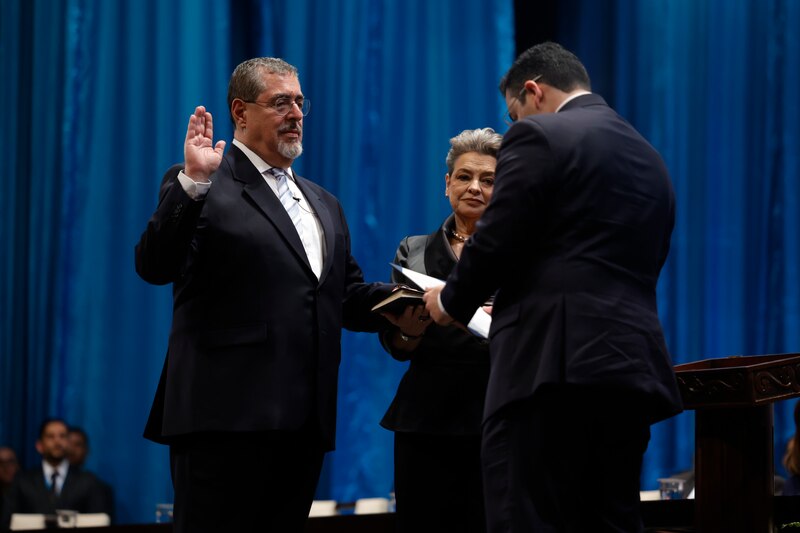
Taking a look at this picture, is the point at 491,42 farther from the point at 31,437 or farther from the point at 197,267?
the point at 197,267

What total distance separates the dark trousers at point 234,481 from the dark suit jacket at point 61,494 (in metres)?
3.37

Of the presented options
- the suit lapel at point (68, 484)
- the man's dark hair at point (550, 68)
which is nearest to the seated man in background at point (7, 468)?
the suit lapel at point (68, 484)

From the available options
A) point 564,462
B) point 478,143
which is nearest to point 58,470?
point 478,143

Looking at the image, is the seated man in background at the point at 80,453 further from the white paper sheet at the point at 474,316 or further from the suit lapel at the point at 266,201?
the white paper sheet at the point at 474,316

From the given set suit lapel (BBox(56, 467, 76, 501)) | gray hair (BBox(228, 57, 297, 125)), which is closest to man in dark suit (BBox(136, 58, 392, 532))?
gray hair (BBox(228, 57, 297, 125))

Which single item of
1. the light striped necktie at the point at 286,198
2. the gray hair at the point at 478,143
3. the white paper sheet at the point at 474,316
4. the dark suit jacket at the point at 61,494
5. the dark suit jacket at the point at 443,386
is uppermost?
the gray hair at the point at 478,143

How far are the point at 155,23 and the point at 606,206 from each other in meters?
4.37

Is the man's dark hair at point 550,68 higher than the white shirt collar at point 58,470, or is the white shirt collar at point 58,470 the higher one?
the man's dark hair at point 550,68

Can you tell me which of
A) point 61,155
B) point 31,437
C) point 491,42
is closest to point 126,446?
point 31,437

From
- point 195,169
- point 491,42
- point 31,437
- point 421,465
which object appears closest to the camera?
point 195,169

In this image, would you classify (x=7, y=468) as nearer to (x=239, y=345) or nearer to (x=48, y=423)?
(x=48, y=423)

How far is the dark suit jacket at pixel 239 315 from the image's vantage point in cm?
239

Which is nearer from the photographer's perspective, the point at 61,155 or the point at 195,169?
the point at 195,169

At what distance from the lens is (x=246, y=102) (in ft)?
9.05
